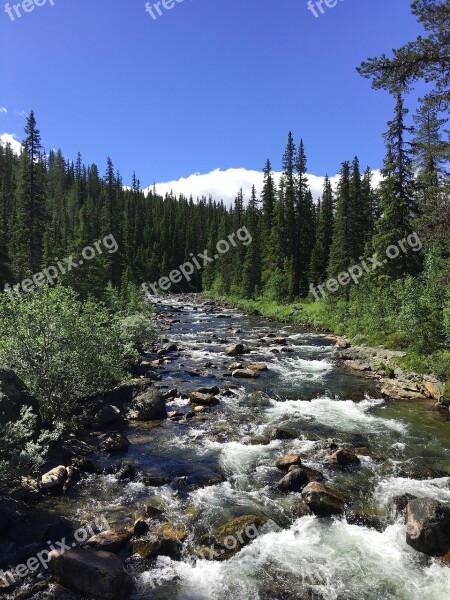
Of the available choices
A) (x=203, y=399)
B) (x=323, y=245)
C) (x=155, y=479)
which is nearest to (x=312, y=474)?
(x=155, y=479)

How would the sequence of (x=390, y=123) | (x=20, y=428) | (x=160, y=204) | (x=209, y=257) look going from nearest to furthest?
(x=20, y=428)
(x=390, y=123)
(x=209, y=257)
(x=160, y=204)

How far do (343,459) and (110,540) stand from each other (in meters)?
7.20

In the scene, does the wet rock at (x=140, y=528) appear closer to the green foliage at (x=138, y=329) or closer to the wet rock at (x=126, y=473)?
the wet rock at (x=126, y=473)

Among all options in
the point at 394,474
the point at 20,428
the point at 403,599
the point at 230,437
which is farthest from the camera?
the point at 230,437

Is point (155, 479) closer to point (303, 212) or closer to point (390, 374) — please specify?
point (390, 374)

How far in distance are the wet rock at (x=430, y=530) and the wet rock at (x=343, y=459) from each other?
3.47 m

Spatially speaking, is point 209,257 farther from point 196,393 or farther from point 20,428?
point 20,428

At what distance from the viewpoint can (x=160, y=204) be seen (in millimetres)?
144000

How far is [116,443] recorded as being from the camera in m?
13.5

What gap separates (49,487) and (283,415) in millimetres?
9223

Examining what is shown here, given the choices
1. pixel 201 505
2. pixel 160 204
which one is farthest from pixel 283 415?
pixel 160 204

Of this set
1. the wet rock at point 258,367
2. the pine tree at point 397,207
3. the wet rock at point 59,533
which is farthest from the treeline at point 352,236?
the wet rock at point 59,533

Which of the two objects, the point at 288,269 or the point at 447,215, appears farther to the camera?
the point at 288,269

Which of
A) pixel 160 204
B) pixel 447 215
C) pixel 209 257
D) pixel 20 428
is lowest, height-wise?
pixel 20 428
